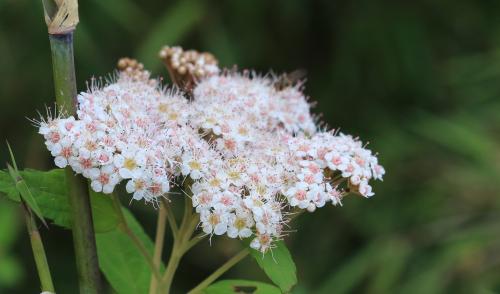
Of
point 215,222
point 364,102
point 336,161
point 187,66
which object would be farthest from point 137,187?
point 364,102

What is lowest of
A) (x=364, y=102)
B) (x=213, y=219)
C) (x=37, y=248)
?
(x=37, y=248)

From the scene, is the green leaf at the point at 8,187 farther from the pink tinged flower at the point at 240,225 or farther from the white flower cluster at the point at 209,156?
the pink tinged flower at the point at 240,225

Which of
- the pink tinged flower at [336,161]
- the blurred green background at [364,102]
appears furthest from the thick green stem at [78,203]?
the blurred green background at [364,102]

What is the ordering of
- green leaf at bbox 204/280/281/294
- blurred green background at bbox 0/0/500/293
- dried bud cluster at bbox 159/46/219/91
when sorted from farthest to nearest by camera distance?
blurred green background at bbox 0/0/500/293
dried bud cluster at bbox 159/46/219/91
green leaf at bbox 204/280/281/294

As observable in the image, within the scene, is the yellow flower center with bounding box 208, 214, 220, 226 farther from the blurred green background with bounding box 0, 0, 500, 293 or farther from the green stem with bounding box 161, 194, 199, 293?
the blurred green background with bounding box 0, 0, 500, 293

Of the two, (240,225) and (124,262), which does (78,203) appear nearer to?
(240,225)

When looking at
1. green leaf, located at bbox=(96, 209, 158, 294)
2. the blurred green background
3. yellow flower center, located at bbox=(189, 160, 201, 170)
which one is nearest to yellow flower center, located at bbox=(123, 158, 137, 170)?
yellow flower center, located at bbox=(189, 160, 201, 170)

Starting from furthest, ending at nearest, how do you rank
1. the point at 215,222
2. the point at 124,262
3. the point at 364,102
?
the point at 364,102
the point at 124,262
the point at 215,222
